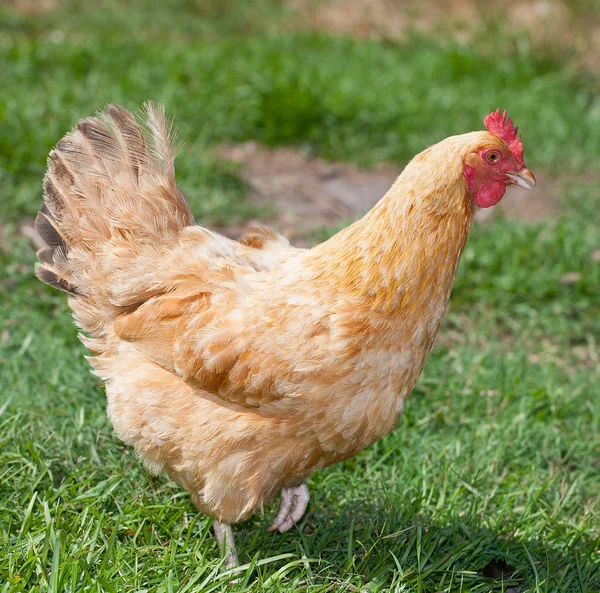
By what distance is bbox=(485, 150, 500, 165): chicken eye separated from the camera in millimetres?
2879

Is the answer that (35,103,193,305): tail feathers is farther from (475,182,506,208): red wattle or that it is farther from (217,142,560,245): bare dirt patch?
(217,142,560,245): bare dirt patch

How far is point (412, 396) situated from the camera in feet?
13.9

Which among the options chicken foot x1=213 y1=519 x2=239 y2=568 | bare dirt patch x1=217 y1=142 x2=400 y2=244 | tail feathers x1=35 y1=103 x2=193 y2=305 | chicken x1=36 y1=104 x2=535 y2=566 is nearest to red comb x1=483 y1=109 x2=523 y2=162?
chicken x1=36 y1=104 x2=535 y2=566

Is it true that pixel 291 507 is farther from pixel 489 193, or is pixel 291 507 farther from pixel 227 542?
pixel 489 193

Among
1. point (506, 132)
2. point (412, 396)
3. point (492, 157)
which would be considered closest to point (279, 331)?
point (492, 157)

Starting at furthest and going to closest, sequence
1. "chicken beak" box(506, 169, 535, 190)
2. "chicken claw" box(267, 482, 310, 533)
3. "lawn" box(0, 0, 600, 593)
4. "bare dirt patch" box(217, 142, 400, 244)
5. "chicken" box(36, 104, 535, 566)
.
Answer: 1. "bare dirt patch" box(217, 142, 400, 244)
2. "chicken claw" box(267, 482, 310, 533)
3. "lawn" box(0, 0, 600, 593)
4. "chicken beak" box(506, 169, 535, 190)
5. "chicken" box(36, 104, 535, 566)

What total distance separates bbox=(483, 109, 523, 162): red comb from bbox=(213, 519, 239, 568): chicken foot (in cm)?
183

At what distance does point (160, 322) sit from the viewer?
121 inches

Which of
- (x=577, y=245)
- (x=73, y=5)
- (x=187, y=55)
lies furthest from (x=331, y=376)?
(x=73, y=5)

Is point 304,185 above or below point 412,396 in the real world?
above

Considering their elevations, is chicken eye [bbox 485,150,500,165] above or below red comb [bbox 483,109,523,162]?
below

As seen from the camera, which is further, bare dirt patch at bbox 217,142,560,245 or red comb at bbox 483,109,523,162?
bare dirt patch at bbox 217,142,560,245

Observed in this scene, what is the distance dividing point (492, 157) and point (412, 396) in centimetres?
172

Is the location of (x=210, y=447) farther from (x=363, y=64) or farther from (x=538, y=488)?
(x=363, y=64)
